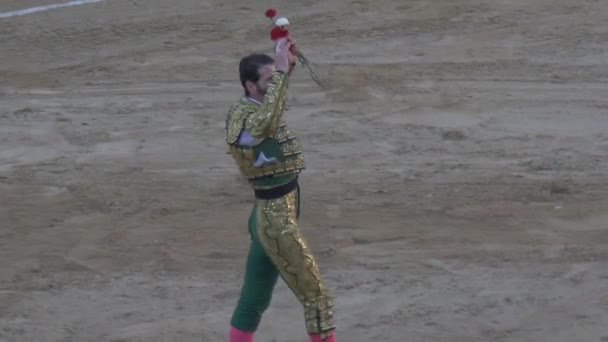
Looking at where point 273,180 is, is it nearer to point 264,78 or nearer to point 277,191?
point 277,191

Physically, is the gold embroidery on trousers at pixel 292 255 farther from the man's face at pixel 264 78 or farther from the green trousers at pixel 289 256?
the man's face at pixel 264 78

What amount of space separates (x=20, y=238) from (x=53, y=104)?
3337 mm

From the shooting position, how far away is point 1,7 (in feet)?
50.1

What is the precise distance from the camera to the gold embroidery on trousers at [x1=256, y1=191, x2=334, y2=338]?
5.92 metres

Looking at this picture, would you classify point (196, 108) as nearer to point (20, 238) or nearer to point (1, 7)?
point (20, 238)

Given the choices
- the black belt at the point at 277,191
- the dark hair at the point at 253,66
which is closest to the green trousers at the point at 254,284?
the black belt at the point at 277,191

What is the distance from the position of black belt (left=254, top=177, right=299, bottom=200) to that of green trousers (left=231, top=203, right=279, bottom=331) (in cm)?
13

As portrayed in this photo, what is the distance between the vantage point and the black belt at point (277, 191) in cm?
590

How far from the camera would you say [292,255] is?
592 cm

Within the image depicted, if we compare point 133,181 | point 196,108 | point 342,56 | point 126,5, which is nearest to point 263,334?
point 133,181

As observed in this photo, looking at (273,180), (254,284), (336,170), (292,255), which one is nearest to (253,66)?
(273,180)

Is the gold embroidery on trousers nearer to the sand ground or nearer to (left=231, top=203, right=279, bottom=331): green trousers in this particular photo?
(left=231, top=203, right=279, bottom=331): green trousers

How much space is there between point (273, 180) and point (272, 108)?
42cm

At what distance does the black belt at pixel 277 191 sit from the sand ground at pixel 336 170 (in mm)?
1525
